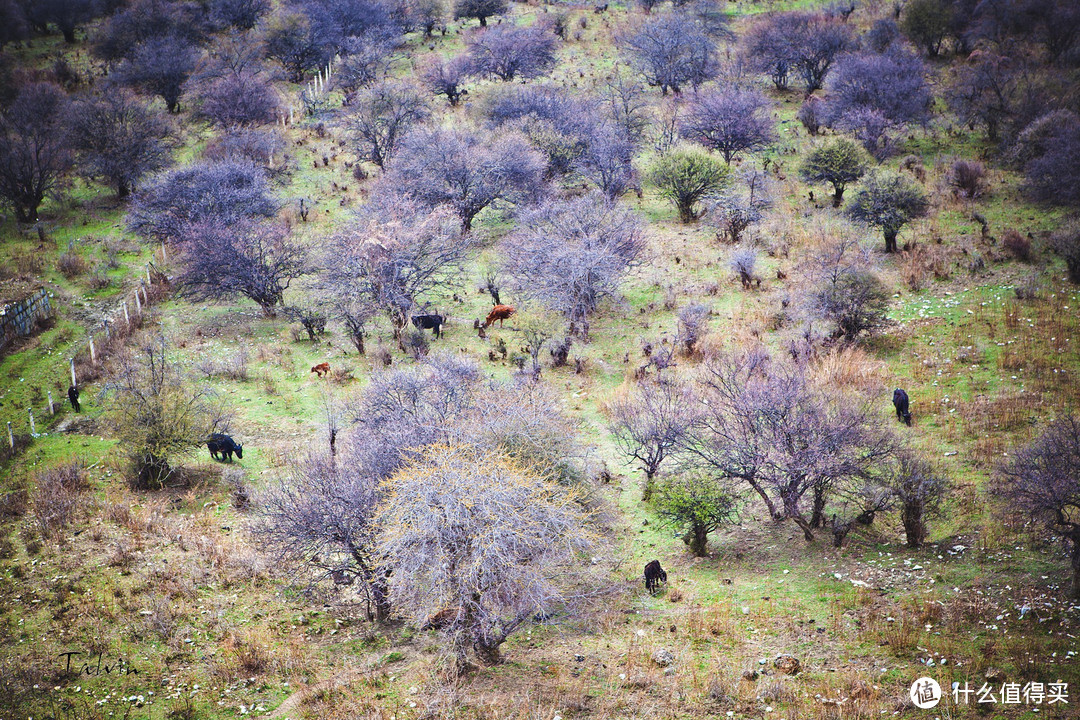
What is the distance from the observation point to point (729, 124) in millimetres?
44125

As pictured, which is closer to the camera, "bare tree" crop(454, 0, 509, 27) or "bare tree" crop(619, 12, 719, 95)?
"bare tree" crop(619, 12, 719, 95)

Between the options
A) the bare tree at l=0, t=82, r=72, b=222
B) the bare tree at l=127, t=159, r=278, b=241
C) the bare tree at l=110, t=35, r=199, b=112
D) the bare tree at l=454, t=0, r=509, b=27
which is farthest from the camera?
the bare tree at l=454, t=0, r=509, b=27

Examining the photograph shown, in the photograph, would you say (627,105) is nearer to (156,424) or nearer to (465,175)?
(465,175)

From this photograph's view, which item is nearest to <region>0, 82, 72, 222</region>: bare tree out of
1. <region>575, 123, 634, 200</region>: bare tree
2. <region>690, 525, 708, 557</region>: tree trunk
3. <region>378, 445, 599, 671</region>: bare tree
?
<region>575, 123, 634, 200</region>: bare tree

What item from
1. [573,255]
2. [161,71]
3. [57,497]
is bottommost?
[57,497]

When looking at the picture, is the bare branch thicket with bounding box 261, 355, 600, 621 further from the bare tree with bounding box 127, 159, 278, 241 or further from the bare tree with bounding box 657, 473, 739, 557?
the bare tree with bounding box 127, 159, 278, 241

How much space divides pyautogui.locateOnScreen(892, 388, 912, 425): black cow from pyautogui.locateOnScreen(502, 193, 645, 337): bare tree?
459 inches

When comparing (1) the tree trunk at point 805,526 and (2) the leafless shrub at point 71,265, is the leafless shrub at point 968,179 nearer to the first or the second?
(1) the tree trunk at point 805,526

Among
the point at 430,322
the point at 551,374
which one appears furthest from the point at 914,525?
the point at 430,322

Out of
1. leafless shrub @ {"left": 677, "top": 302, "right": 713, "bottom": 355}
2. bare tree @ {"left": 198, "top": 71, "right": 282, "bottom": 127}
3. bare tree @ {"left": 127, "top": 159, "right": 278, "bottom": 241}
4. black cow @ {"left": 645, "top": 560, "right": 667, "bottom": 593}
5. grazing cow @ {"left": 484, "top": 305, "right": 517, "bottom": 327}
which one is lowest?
black cow @ {"left": 645, "top": 560, "right": 667, "bottom": 593}

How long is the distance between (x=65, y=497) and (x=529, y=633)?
13426 mm

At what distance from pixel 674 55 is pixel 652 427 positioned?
3859 centimetres

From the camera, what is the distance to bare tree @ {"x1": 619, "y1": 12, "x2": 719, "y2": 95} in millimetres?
53656

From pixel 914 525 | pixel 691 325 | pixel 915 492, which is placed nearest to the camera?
pixel 915 492
